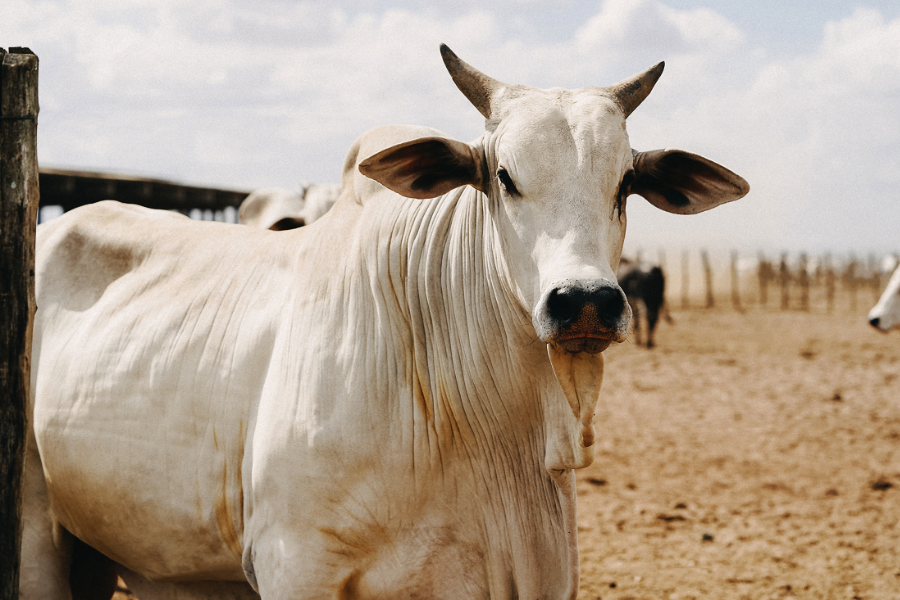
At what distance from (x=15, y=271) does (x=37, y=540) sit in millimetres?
1308

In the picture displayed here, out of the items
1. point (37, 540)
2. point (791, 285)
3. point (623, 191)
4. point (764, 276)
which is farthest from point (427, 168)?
point (791, 285)

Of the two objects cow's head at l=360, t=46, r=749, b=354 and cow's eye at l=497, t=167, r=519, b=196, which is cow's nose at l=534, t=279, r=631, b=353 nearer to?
cow's head at l=360, t=46, r=749, b=354

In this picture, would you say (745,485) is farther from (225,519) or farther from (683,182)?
(225,519)

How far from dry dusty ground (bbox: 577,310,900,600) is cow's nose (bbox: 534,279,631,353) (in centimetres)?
315

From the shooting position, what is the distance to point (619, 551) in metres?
5.62

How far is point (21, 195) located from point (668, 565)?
4355 millimetres

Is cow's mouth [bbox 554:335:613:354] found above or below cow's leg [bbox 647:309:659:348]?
above

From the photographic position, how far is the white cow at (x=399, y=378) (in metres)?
2.33

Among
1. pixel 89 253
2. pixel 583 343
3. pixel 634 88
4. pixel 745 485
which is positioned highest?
pixel 634 88

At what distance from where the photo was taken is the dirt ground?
203 inches

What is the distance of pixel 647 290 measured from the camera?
701 inches

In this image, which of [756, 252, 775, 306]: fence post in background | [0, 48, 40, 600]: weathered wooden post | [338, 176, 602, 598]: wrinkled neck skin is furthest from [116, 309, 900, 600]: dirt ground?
[756, 252, 775, 306]: fence post in background

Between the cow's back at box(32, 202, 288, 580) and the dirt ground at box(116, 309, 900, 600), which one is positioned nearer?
the cow's back at box(32, 202, 288, 580)

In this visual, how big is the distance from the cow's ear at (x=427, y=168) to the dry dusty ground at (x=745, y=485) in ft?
10.2
